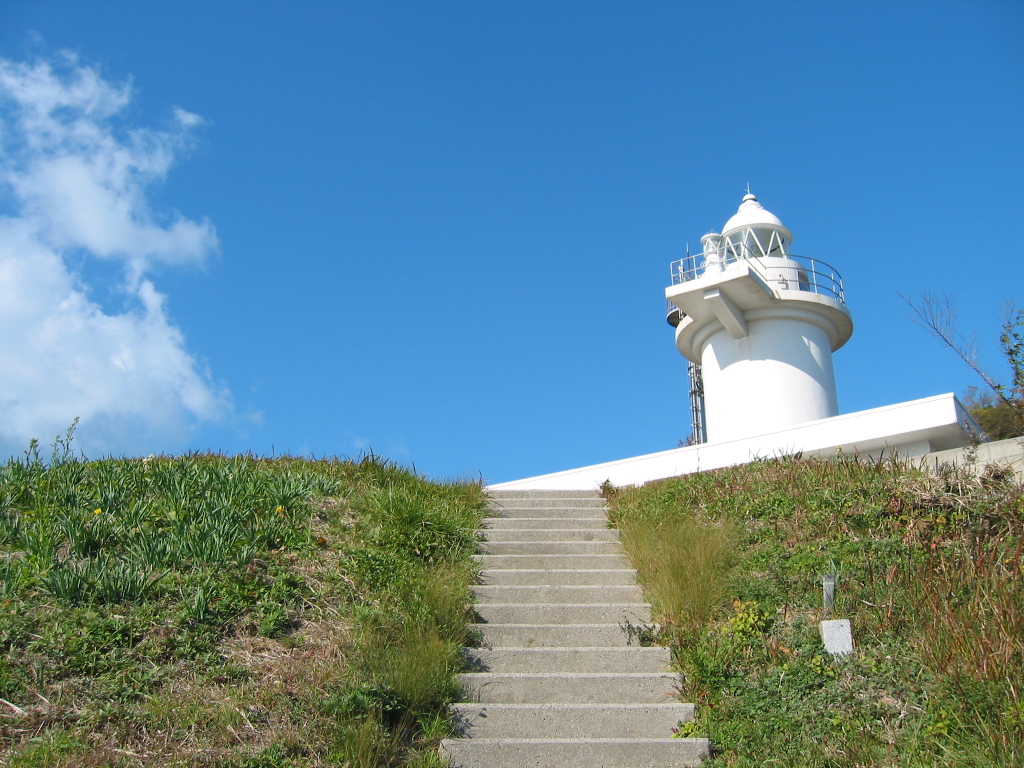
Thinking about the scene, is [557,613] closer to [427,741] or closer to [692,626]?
[692,626]

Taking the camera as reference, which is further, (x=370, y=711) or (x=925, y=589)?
(x=925, y=589)

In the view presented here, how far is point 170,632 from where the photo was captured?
4988 millimetres

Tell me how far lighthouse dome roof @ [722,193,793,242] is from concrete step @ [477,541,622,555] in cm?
1233

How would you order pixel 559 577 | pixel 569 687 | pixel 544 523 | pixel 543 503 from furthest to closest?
pixel 543 503 < pixel 544 523 < pixel 559 577 < pixel 569 687

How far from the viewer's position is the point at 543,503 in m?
9.45

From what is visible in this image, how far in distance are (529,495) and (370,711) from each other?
5.32m

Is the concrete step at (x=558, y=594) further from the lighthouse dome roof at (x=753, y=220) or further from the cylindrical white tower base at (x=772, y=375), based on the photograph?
the lighthouse dome roof at (x=753, y=220)

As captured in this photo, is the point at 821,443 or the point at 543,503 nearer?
the point at 543,503

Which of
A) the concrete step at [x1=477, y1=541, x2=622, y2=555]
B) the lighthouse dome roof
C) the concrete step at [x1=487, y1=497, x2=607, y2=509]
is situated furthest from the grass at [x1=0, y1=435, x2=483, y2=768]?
the lighthouse dome roof

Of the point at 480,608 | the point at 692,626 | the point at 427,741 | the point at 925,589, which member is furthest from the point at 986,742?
the point at 480,608

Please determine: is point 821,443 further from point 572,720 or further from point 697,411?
point 697,411

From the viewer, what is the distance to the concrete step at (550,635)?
5.90m

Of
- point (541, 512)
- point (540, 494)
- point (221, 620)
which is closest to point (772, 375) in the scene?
point (540, 494)

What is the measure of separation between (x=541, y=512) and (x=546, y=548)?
1213 millimetres
